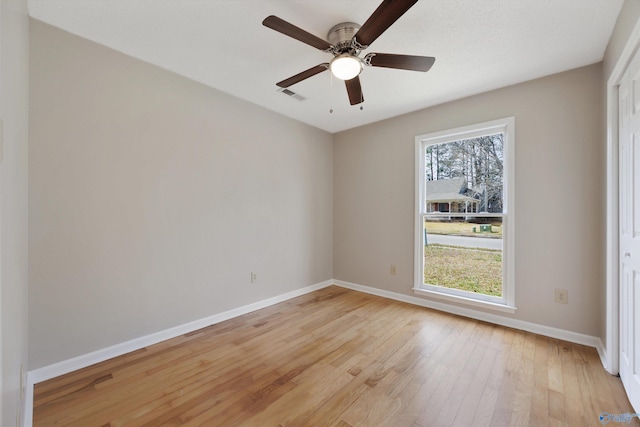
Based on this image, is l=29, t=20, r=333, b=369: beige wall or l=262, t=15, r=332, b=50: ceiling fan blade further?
l=29, t=20, r=333, b=369: beige wall

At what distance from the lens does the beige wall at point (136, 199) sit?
192 cm

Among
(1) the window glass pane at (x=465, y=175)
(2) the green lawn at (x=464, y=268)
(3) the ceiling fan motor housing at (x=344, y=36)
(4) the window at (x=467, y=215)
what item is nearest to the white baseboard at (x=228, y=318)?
(4) the window at (x=467, y=215)

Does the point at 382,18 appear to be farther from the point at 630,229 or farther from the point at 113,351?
A: the point at 113,351

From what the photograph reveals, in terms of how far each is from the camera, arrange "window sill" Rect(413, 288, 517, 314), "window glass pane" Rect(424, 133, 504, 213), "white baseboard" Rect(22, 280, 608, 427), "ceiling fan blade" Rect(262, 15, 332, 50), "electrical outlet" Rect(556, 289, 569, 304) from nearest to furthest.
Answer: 1. "ceiling fan blade" Rect(262, 15, 332, 50)
2. "white baseboard" Rect(22, 280, 608, 427)
3. "electrical outlet" Rect(556, 289, 569, 304)
4. "window sill" Rect(413, 288, 517, 314)
5. "window glass pane" Rect(424, 133, 504, 213)

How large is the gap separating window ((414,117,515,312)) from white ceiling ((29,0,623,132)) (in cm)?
63

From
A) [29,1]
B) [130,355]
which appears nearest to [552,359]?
[130,355]

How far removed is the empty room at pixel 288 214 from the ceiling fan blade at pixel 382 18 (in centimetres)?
2

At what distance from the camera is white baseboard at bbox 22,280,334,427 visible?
5.82ft

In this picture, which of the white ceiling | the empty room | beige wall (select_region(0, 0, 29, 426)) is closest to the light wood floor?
the empty room

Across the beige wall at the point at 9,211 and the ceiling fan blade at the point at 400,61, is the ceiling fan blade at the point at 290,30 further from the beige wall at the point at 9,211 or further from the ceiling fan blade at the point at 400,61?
the beige wall at the point at 9,211

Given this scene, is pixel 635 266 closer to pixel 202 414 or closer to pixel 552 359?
pixel 552 359

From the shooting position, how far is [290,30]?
1557mm

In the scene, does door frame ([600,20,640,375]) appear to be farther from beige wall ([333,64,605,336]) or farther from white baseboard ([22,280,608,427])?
beige wall ([333,64,605,336])

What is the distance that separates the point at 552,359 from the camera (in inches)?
85.4
